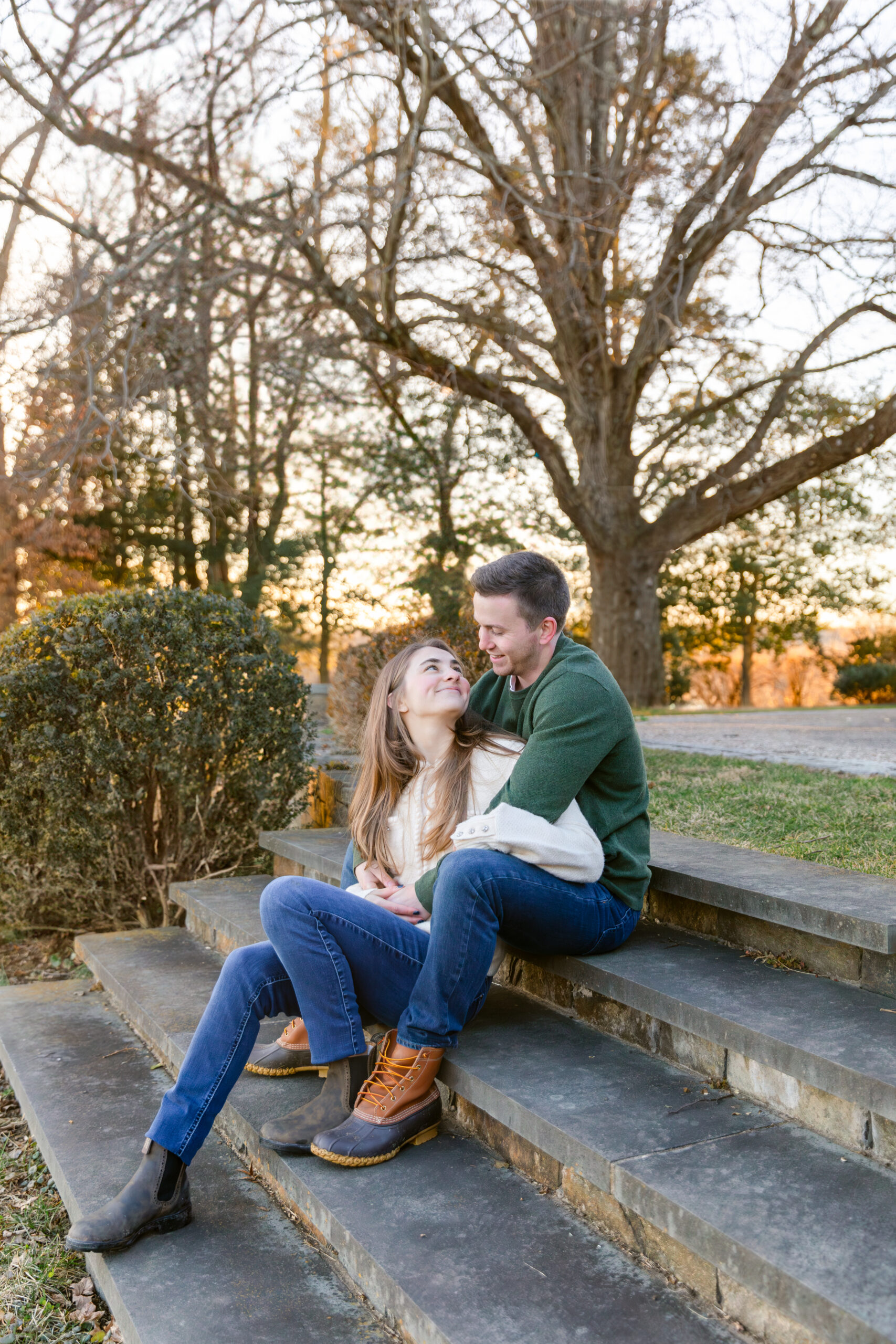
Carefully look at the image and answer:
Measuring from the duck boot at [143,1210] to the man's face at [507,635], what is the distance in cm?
141

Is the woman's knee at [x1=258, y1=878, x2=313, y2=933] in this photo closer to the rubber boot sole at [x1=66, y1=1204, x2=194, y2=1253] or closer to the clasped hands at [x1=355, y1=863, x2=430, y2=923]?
the clasped hands at [x1=355, y1=863, x2=430, y2=923]

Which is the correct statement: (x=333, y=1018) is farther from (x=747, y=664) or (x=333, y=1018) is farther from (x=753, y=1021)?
(x=747, y=664)

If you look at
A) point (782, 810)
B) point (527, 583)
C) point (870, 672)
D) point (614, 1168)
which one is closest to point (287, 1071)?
point (614, 1168)

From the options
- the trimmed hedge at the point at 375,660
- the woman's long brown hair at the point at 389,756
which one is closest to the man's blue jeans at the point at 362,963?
the woman's long brown hair at the point at 389,756

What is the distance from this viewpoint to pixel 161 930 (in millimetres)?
4434

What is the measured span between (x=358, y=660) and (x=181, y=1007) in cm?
355

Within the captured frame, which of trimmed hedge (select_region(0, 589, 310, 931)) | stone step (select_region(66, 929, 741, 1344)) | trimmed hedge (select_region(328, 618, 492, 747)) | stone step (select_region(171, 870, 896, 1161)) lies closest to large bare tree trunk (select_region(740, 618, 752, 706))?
trimmed hedge (select_region(328, 618, 492, 747))

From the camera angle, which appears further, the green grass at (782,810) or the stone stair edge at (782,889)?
the green grass at (782,810)

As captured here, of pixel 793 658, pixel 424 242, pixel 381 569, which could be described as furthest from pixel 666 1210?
pixel 793 658

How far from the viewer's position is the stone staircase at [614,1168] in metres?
1.71

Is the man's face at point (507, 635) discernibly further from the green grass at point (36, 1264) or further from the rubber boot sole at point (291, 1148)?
the green grass at point (36, 1264)

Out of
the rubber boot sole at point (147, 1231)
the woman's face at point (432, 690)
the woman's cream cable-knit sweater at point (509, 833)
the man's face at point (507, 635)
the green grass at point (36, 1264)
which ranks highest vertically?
the man's face at point (507, 635)

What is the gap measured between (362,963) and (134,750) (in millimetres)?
2291

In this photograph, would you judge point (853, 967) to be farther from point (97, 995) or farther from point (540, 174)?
point (540, 174)
